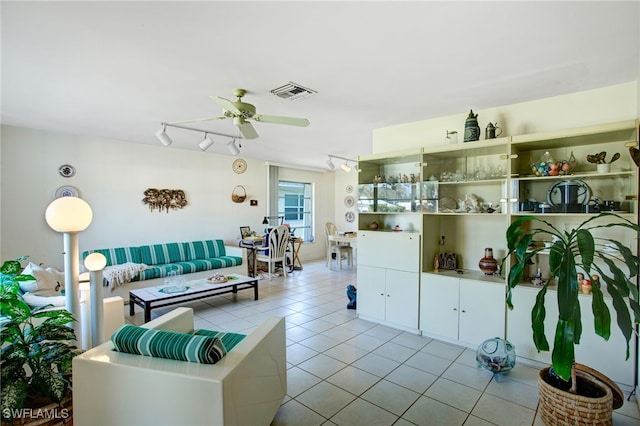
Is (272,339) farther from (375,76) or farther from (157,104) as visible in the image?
(157,104)

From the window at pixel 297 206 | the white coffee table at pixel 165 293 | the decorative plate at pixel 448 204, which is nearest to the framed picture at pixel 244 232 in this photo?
the window at pixel 297 206

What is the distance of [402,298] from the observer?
144 inches

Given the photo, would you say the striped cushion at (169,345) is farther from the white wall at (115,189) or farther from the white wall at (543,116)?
the white wall at (115,189)

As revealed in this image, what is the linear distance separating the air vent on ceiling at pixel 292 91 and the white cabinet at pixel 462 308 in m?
2.27

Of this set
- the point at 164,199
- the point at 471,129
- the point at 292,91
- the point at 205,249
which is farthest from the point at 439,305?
the point at 164,199

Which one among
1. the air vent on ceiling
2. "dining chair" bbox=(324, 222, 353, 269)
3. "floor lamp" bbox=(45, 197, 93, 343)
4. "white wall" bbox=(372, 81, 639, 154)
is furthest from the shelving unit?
"dining chair" bbox=(324, 222, 353, 269)

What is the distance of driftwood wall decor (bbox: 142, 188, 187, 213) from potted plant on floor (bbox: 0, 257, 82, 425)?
394 centimetres

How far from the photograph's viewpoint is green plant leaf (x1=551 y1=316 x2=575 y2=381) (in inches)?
71.8

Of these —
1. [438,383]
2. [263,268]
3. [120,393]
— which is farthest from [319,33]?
[263,268]

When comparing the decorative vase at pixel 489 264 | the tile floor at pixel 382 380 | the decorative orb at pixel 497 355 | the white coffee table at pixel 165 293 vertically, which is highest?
the decorative vase at pixel 489 264

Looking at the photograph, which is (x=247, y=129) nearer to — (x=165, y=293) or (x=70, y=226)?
(x=70, y=226)

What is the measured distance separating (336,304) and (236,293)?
1.68 metres

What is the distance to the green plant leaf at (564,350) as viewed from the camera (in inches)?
71.8

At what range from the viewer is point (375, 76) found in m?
2.59
